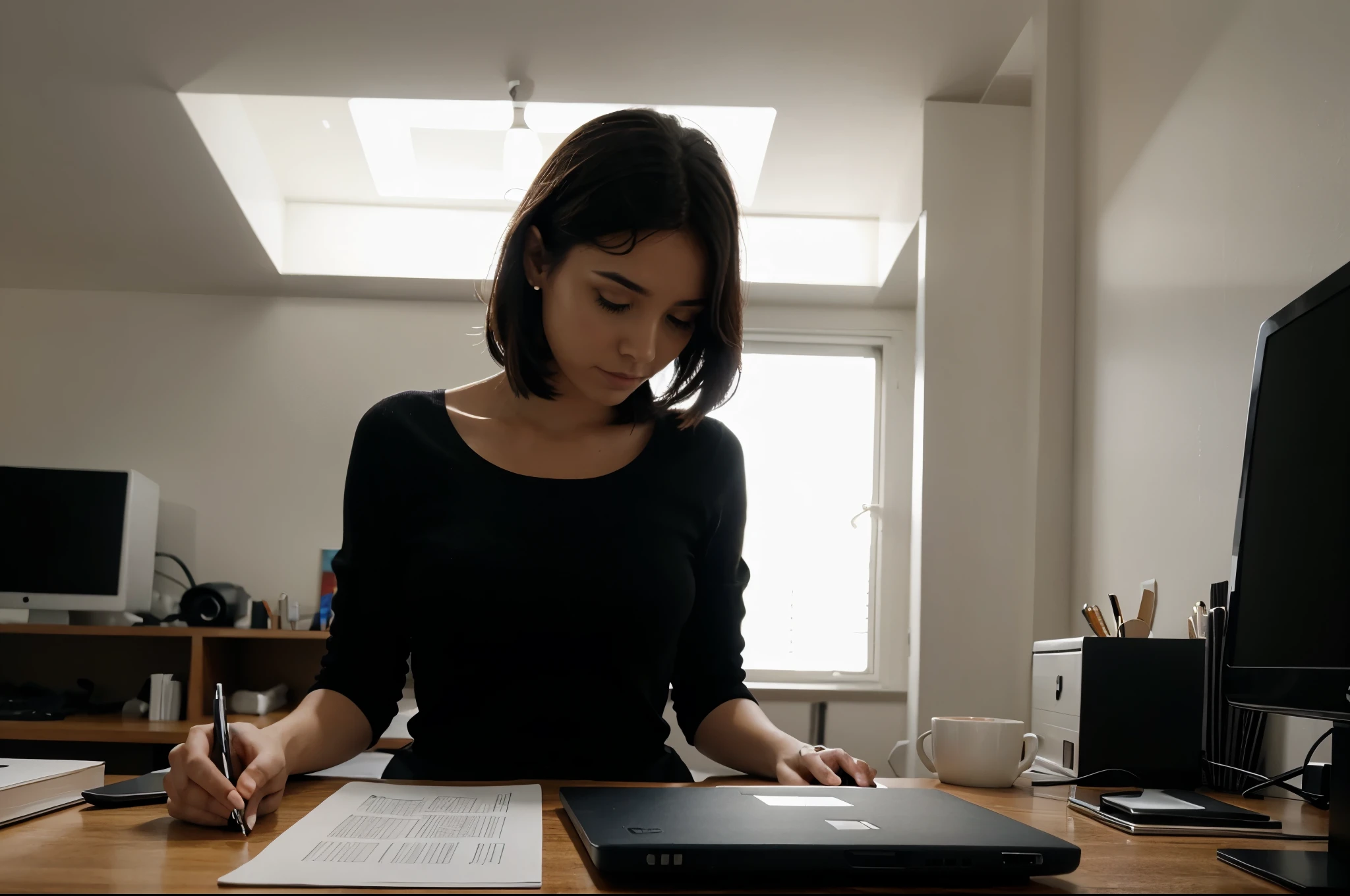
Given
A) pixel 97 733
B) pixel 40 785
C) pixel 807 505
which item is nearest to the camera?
pixel 40 785

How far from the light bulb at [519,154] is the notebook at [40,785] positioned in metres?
2.28

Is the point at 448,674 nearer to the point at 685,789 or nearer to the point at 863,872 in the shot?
the point at 685,789

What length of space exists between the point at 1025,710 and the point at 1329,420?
1.77m

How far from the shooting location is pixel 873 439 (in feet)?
12.6

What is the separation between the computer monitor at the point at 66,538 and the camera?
3.24m

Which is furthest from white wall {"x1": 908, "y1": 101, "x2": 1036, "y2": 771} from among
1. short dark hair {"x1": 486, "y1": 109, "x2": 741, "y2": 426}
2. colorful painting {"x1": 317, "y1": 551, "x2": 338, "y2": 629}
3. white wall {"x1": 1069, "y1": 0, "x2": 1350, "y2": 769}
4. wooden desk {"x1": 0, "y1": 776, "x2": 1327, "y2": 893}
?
colorful painting {"x1": 317, "y1": 551, "x2": 338, "y2": 629}

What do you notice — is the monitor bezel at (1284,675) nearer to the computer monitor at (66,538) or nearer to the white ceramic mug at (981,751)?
the white ceramic mug at (981,751)

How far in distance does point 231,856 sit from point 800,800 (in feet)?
1.22

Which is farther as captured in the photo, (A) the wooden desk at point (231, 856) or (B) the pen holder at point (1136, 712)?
(B) the pen holder at point (1136, 712)

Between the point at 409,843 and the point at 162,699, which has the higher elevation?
the point at 409,843

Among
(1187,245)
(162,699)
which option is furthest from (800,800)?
(162,699)

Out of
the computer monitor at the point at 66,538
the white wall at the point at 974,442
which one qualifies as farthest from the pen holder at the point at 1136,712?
the computer monitor at the point at 66,538

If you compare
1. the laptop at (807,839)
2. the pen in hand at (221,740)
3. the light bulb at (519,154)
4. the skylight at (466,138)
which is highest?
the skylight at (466,138)

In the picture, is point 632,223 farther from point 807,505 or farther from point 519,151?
point 807,505
